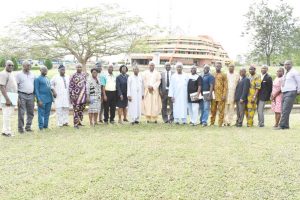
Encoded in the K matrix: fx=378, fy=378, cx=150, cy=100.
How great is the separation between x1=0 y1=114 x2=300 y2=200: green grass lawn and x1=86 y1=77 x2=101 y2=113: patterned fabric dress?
1133 mm

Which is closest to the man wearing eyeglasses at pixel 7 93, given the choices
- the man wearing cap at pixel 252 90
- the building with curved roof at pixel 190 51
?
the man wearing cap at pixel 252 90

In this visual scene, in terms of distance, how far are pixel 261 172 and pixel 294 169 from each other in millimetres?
490

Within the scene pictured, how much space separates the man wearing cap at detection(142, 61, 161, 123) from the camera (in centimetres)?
934

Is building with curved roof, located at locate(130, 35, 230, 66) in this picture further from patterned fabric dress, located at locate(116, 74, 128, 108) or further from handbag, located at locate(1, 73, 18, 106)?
handbag, located at locate(1, 73, 18, 106)

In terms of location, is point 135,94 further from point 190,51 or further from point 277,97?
point 190,51

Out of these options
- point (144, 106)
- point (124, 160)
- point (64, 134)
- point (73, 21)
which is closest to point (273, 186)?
point (124, 160)

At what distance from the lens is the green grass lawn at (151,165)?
169 inches

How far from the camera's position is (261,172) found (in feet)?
16.1

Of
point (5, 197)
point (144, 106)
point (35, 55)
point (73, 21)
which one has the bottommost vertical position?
point (5, 197)

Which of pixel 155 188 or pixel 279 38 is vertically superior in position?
pixel 279 38

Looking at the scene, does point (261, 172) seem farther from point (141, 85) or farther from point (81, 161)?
point (141, 85)

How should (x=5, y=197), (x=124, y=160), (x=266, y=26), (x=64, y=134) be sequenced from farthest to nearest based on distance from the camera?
(x=266, y=26), (x=64, y=134), (x=124, y=160), (x=5, y=197)

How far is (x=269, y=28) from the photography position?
2828 cm

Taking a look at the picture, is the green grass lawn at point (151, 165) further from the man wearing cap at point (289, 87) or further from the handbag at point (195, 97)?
the handbag at point (195, 97)
